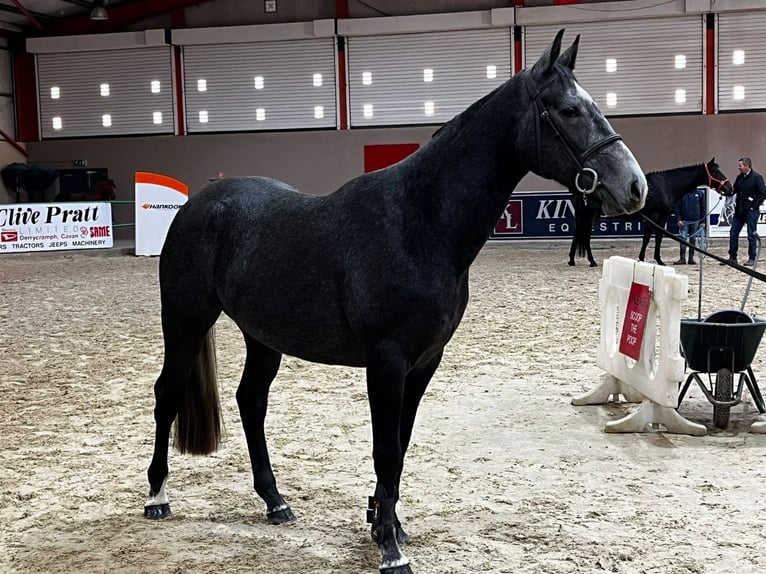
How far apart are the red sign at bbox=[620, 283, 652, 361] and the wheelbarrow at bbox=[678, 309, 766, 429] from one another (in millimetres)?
239

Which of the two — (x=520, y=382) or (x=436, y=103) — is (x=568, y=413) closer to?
(x=520, y=382)

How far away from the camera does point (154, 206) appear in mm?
17125

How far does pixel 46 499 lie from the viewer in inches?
160

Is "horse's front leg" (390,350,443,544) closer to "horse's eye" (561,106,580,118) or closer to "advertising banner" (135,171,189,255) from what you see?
"horse's eye" (561,106,580,118)

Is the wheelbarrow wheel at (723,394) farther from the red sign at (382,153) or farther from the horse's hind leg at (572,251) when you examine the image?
the red sign at (382,153)

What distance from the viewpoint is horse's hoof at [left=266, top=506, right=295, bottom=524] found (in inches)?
147

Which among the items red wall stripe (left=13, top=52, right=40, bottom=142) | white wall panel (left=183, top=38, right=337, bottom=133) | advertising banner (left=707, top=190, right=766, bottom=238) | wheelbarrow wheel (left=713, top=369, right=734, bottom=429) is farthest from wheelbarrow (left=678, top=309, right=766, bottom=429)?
red wall stripe (left=13, top=52, right=40, bottom=142)

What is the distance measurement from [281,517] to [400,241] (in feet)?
4.68

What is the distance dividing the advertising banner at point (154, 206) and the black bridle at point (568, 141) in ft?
48.3

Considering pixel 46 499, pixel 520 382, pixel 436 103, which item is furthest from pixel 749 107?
pixel 46 499

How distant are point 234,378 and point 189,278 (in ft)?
10.4

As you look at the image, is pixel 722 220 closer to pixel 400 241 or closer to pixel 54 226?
pixel 54 226

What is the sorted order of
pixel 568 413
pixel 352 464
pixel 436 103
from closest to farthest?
pixel 352 464 → pixel 568 413 → pixel 436 103

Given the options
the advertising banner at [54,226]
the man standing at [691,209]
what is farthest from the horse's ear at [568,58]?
the advertising banner at [54,226]
